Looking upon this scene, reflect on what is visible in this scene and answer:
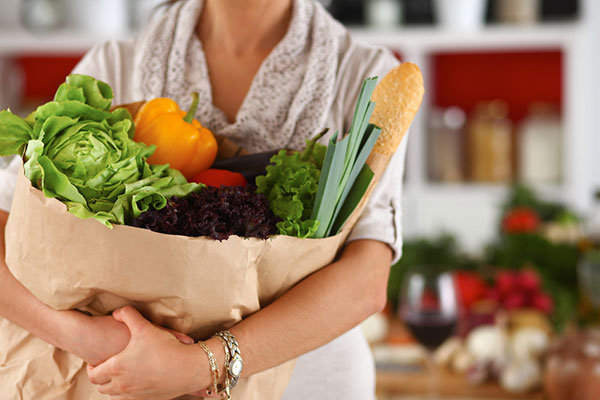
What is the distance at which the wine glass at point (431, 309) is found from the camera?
1.48 meters

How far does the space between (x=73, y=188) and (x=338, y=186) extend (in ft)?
0.96

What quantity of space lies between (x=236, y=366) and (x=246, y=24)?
1.96ft

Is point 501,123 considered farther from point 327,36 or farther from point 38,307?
point 38,307

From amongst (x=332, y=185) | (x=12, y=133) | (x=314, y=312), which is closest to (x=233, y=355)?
(x=314, y=312)

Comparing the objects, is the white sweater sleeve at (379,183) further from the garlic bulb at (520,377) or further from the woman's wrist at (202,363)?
the garlic bulb at (520,377)

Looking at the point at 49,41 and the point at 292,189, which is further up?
the point at 292,189

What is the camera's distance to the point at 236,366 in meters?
0.85

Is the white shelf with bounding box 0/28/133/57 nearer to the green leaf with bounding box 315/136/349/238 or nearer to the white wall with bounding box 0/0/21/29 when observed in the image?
the white wall with bounding box 0/0/21/29

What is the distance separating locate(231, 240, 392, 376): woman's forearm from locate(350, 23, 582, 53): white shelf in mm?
2468

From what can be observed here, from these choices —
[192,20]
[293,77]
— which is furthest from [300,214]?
[192,20]

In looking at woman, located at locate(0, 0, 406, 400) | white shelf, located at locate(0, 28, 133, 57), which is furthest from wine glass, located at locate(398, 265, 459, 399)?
white shelf, located at locate(0, 28, 133, 57)

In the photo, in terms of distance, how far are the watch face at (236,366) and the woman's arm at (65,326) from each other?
0.13 m

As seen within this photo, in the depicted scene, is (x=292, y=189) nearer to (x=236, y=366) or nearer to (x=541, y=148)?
(x=236, y=366)

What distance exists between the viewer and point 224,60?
123cm
